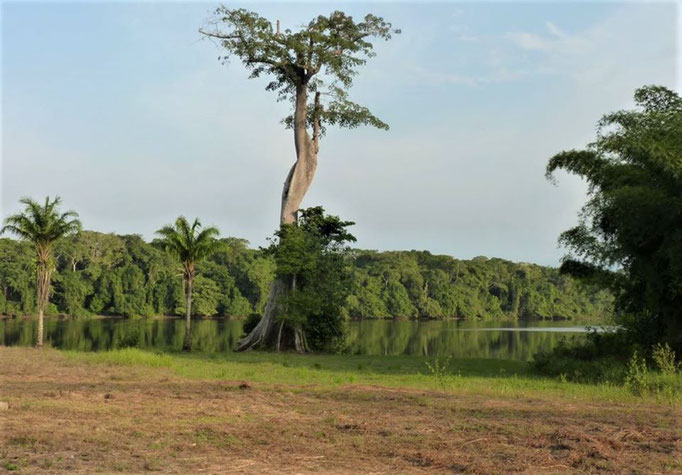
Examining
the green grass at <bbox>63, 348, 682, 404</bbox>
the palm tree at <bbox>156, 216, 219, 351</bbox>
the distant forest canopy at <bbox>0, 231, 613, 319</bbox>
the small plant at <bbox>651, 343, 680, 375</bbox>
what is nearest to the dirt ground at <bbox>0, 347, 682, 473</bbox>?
the green grass at <bbox>63, 348, 682, 404</bbox>

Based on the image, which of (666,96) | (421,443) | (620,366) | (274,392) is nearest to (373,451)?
(421,443)

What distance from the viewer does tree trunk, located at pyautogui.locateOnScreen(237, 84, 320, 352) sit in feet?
104

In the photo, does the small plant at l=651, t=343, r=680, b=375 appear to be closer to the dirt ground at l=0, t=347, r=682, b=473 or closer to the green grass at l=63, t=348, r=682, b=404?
the green grass at l=63, t=348, r=682, b=404

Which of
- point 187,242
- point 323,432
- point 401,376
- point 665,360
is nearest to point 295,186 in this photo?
point 187,242

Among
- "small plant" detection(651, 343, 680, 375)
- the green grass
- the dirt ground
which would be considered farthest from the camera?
"small plant" detection(651, 343, 680, 375)

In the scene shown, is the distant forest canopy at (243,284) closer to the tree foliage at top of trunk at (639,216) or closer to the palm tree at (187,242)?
the palm tree at (187,242)

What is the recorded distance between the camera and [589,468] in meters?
7.13

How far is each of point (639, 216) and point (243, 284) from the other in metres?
78.1

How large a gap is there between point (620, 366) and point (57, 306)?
74384mm

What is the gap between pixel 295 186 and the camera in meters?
34.1

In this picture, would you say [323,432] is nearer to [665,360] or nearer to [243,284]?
[665,360]

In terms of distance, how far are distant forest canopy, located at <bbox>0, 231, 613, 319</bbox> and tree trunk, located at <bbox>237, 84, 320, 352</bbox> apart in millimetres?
32793

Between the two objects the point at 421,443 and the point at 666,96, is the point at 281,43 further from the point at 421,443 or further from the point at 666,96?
the point at 421,443

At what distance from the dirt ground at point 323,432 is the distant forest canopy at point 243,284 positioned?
176ft
